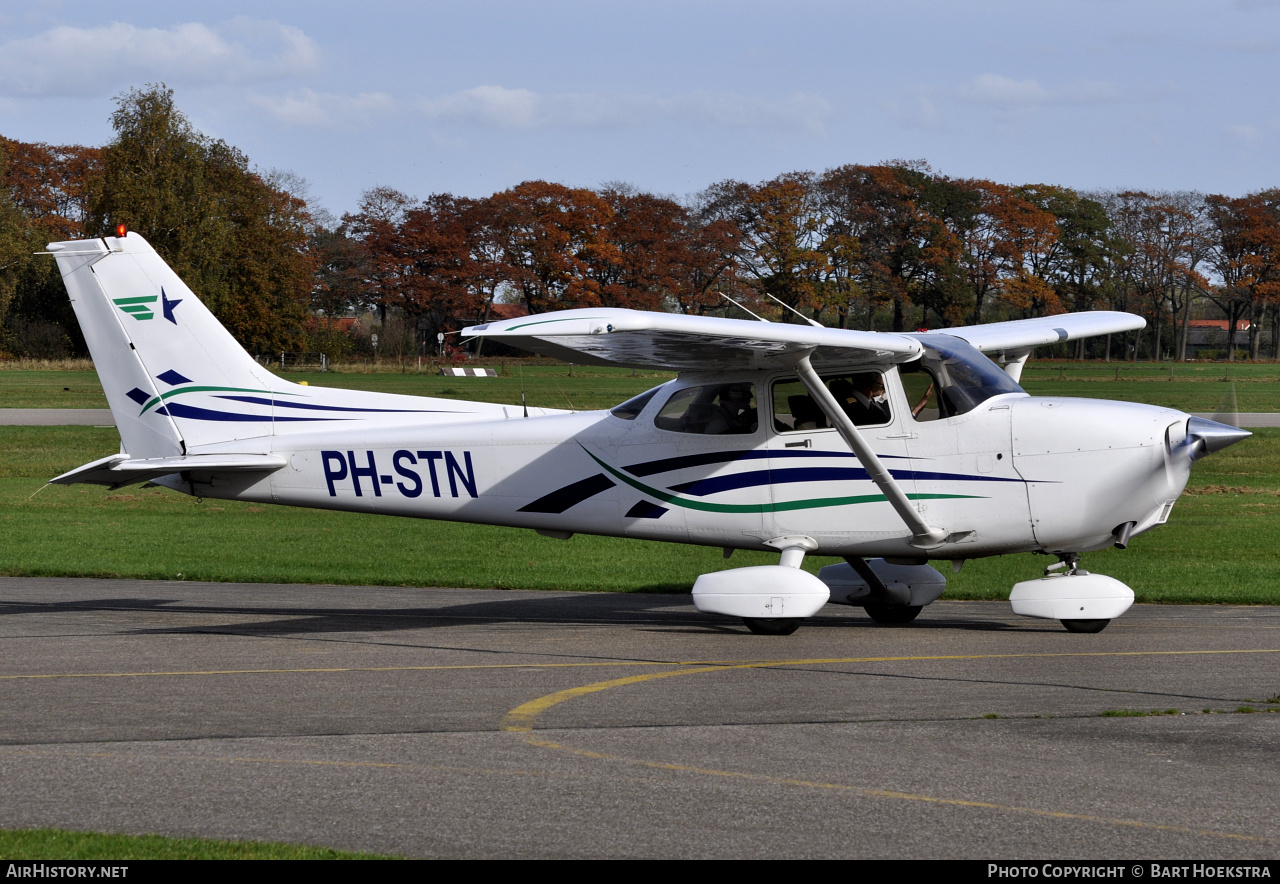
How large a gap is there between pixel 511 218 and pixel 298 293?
13782 millimetres

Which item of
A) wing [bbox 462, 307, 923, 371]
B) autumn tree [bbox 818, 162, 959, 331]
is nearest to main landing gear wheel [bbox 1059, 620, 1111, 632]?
wing [bbox 462, 307, 923, 371]

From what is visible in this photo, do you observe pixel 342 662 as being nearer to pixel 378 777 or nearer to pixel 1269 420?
pixel 378 777

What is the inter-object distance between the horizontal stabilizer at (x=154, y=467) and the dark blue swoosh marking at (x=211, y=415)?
516mm

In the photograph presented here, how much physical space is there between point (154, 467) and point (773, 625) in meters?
5.87

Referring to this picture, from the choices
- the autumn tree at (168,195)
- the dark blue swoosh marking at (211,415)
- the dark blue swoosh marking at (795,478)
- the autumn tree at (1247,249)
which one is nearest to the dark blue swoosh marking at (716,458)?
the dark blue swoosh marking at (795,478)

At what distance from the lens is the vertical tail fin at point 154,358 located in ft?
42.4

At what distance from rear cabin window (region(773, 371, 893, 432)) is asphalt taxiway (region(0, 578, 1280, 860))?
6.09 feet

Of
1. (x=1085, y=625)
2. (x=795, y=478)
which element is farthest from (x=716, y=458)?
(x=1085, y=625)

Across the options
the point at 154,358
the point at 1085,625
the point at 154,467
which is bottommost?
the point at 1085,625

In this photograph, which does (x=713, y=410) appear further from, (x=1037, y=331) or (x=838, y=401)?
(x=1037, y=331)

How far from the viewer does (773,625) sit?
1126 cm

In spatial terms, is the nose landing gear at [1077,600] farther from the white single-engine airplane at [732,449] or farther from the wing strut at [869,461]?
the wing strut at [869,461]
